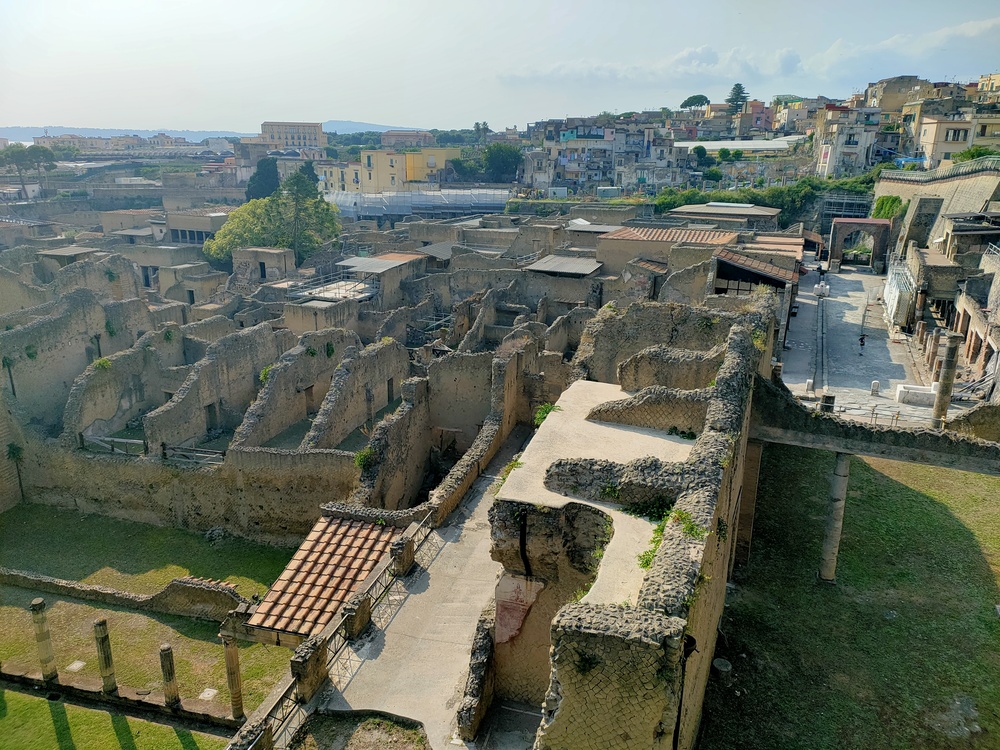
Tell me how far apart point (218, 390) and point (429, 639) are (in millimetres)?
13589

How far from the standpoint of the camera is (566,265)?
108 ft

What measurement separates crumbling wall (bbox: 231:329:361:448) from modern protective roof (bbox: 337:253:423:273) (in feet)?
35.2

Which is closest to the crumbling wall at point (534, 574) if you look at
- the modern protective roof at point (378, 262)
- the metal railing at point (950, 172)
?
the modern protective roof at point (378, 262)

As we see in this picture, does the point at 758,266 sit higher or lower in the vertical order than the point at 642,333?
higher

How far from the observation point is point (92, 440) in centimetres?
1997

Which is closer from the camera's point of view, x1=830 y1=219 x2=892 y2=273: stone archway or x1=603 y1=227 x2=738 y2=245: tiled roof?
x1=603 y1=227 x2=738 y2=245: tiled roof

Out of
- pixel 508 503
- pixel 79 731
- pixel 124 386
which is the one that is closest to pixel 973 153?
pixel 124 386

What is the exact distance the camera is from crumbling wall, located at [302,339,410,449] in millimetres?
19250

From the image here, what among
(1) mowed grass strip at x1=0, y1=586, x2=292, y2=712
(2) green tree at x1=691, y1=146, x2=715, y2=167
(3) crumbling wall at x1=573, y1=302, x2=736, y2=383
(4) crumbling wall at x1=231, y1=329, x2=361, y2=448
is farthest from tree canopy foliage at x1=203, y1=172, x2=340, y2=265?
(2) green tree at x1=691, y1=146, x2=715, y2=167

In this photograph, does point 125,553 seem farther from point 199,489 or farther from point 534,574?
point 534,574

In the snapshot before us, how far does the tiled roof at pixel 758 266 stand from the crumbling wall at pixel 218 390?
54.5 feet

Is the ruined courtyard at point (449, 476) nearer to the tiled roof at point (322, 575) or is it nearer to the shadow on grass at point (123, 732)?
the tiled roof at point (322, 575)

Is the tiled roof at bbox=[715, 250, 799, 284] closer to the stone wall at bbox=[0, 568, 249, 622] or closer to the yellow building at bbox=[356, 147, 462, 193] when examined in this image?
the stone wall at bbox=[0, 568, 249, 622]

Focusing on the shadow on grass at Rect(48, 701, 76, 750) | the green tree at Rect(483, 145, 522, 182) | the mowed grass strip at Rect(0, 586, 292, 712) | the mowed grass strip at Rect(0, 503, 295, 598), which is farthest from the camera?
the green tree at Rect(483, 145, 522, 182)
